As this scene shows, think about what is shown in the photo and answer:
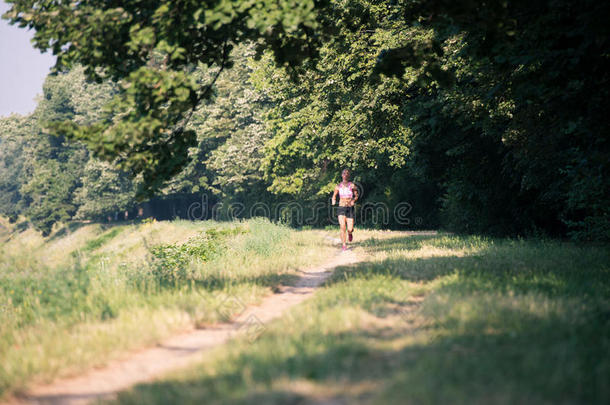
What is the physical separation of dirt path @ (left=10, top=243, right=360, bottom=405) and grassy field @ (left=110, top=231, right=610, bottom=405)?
0.43m

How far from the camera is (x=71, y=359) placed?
4.81m

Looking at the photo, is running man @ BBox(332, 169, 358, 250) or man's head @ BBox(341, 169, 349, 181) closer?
man's head @ BBox(341, 169, 349, 181)

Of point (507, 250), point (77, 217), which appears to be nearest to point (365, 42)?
point (507, 250)

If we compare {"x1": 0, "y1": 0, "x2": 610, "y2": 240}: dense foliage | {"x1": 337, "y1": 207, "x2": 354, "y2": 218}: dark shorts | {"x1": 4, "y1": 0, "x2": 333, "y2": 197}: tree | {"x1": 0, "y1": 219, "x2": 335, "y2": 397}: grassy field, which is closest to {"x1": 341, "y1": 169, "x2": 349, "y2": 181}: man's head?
{"x1": 337, "y1": 207, "x2": 354, "y2": 218}: dark shorts

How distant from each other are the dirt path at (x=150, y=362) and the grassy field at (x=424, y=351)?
0.43 meters

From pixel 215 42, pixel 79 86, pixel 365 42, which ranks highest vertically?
pixel 79 86

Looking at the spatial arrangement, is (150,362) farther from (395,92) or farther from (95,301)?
(395,92)

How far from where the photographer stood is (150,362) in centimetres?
494

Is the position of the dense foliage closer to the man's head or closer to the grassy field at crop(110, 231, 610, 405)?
the man's head

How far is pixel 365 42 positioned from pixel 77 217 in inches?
1984

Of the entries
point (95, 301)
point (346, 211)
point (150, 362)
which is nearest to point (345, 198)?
point (346, 211)

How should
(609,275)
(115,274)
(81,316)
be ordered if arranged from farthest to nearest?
(115,274) → (609,275) → (81,316)

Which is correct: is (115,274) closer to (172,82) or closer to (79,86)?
(172,82)

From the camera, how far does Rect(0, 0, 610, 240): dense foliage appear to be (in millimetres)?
6711
